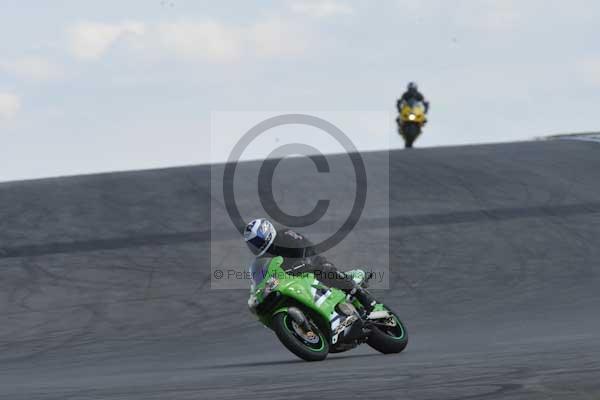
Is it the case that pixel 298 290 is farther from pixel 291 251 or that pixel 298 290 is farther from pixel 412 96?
pixel 412 96

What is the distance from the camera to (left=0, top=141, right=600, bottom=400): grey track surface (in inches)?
253

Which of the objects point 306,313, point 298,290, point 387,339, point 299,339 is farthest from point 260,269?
point 387,339

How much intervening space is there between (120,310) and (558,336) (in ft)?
21.2

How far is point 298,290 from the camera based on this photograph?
8.54 m

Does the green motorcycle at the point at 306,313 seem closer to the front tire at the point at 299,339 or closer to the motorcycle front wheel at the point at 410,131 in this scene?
the front tire at the point at 299,339

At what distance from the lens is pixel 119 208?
19422 mm

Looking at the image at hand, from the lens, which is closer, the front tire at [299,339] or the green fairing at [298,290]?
the front tire at [299,339]

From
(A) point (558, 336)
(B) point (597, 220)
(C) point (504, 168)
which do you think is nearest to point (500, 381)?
(A) point (558, 336)

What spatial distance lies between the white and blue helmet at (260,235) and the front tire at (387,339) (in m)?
1.26

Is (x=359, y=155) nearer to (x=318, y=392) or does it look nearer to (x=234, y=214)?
(x=234, y=214)

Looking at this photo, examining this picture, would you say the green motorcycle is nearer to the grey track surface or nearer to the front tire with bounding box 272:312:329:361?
the front tire with bounding box 272:312:329:361

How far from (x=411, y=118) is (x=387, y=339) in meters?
19.4

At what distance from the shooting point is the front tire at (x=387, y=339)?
9110mm

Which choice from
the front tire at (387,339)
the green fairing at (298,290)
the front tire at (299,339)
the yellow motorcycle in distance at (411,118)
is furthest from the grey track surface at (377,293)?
the yellow motorcycle in distance at (411,118)
